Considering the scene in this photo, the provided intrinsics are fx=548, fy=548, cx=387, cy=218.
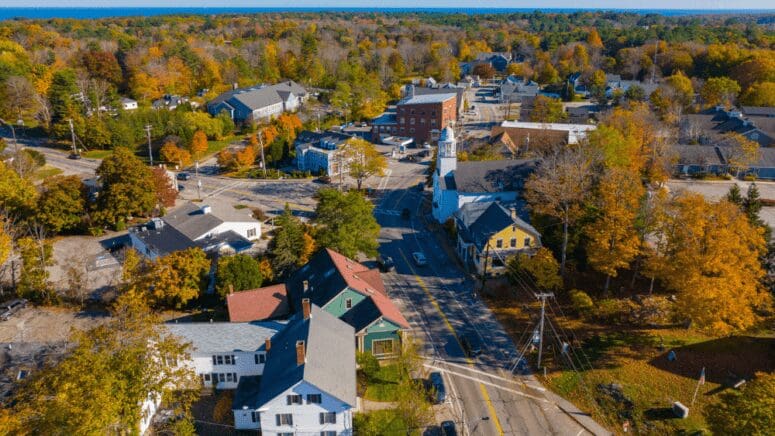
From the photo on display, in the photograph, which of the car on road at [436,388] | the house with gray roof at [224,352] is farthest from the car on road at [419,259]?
the house with gray roof at [224,352]

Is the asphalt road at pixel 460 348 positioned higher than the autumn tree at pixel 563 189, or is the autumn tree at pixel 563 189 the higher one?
the autumn tree at pixel 563 189

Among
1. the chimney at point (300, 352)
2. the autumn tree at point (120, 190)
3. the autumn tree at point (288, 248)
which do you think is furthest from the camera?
the autumn tree at point (120, 190)

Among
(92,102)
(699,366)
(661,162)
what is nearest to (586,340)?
(699,366)

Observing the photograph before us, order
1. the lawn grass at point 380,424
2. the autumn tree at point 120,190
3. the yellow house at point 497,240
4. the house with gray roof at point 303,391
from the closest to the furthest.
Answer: the house with gray roof at point 303,391
the lawn grass at point 380,424
the yellow house at point 497,240
the autumn tree at point 120,190

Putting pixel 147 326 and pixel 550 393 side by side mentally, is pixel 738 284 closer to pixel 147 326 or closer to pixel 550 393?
pixel 550 393

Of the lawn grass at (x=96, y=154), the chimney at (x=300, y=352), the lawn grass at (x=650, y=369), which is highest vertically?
the chimney at (x=300, y=352)

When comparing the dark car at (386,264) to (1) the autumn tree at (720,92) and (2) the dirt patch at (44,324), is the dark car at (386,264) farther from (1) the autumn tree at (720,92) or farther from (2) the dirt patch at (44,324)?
(1) the autumn tree at (720,92)

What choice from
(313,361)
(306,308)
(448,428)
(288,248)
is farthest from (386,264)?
(313,361)

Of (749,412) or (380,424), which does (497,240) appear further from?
(749,412)

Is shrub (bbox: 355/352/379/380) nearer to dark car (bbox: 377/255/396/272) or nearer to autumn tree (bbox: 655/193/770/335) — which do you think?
dark car (bbox: 377/255/396/272)
